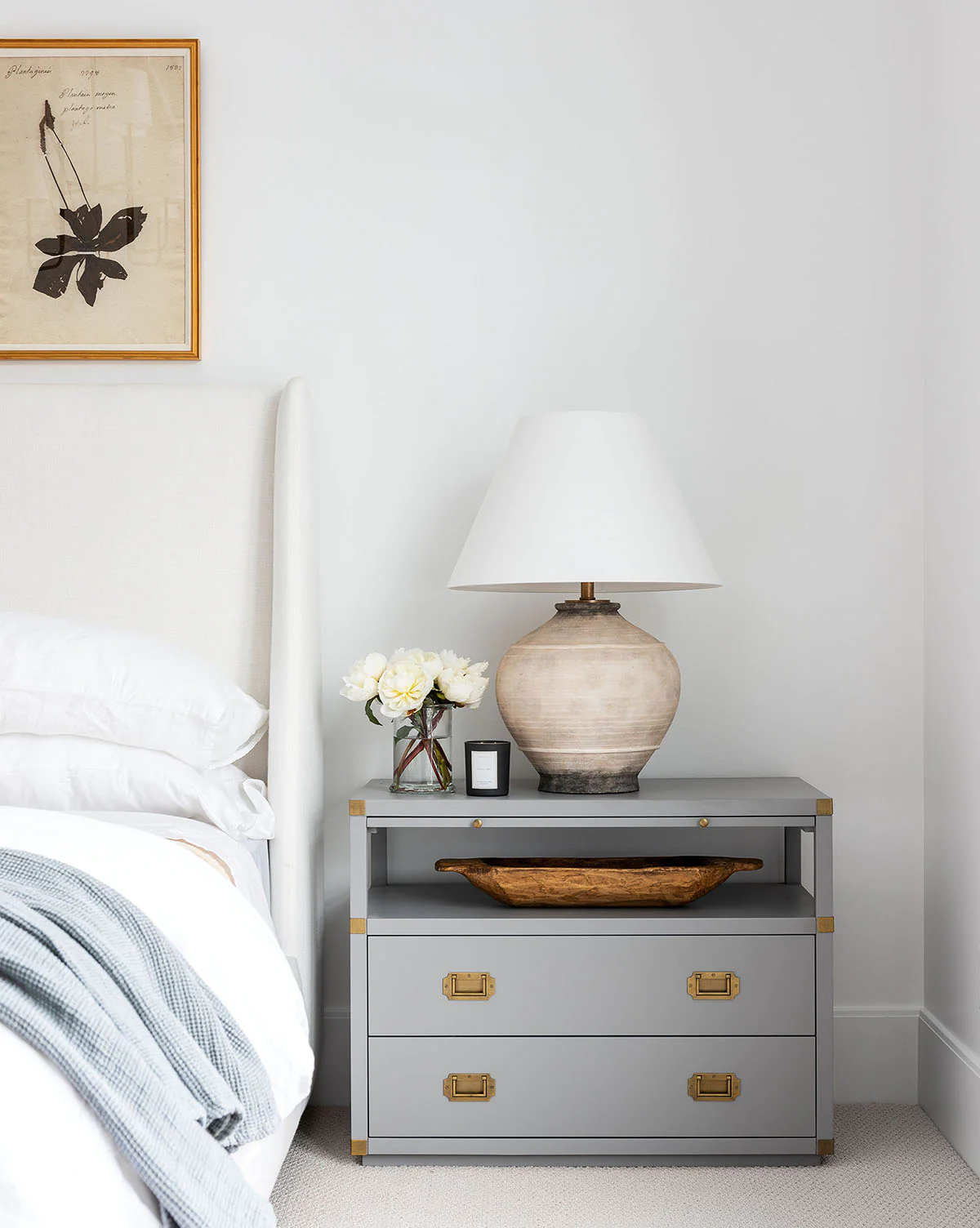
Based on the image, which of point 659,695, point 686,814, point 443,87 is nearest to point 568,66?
point 443,87

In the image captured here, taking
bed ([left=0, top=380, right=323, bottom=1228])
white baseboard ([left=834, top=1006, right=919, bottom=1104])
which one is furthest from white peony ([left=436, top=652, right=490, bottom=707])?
white baseboard ([left=834, top=1006, right=919, bottom=1104])

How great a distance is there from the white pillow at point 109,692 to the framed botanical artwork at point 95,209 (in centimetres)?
73

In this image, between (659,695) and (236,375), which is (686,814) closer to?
(659,695)

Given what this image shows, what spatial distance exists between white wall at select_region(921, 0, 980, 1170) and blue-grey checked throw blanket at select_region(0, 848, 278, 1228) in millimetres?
1392

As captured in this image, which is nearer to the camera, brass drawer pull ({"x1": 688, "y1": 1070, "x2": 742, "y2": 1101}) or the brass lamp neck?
brass drawer pull ({"x1": 688, "y1": 1070, "x2": 742, "y2": 1101})

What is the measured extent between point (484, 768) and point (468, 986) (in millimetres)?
361

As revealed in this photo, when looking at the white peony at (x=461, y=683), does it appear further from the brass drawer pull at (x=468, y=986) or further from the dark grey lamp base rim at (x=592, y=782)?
the brass drawer pull at (x=468, y=986)

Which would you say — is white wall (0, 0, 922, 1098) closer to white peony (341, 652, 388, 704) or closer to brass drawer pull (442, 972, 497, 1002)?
white peony (341, 652, 388, 704)

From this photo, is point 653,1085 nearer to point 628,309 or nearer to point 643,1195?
point 643,1195

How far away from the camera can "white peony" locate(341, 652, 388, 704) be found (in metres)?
1.94

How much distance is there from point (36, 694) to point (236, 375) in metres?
0.84

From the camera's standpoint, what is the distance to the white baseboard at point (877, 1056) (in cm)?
217

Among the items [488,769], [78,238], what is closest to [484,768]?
[488,769]

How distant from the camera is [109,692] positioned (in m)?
1.72
